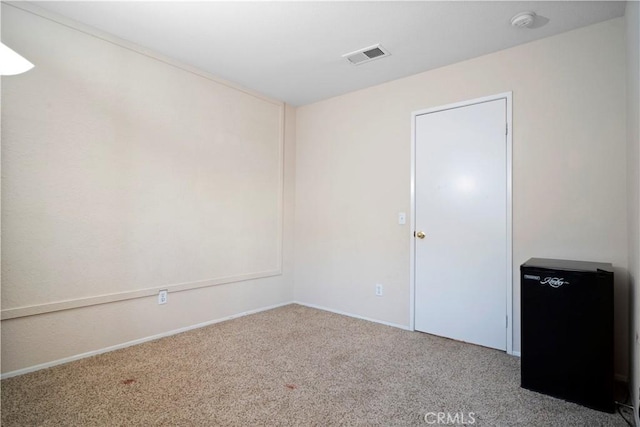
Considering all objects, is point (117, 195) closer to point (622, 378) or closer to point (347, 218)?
point (347, 218)

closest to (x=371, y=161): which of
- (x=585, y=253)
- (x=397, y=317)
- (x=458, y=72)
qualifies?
(x=458, y=72)

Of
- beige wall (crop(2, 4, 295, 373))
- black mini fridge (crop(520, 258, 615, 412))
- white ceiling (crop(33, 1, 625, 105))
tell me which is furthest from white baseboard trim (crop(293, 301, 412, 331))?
white ceiling (crop(33, 1, 625, 105))

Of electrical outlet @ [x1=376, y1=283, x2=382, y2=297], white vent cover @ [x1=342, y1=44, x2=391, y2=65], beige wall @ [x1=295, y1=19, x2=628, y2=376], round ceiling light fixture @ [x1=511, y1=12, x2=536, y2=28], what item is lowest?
electrical outlet @ [x1=376, y1=283, x2=382, y2=297]

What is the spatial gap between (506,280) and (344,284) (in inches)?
65.0

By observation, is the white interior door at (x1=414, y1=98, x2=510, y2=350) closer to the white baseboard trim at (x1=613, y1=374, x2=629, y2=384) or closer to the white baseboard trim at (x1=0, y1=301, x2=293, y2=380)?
the white baseboard trim at (x1=613, y1=374, x2=629, y2=384)

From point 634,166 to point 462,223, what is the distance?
4.05 feet

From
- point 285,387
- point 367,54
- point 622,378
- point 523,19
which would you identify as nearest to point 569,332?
point 622,378

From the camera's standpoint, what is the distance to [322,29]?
2527 millimetres

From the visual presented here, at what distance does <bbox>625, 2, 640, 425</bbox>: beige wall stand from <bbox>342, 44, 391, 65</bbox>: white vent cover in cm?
157

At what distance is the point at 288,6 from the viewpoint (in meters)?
2.25

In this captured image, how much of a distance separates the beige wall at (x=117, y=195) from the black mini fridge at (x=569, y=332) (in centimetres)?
266

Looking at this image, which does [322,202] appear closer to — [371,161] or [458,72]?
[371,161]

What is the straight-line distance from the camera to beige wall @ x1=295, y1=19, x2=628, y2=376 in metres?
2.34

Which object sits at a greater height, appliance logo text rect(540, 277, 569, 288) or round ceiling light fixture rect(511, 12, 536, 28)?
round ceiling light fixture rect(511, 12, 536, 28)
